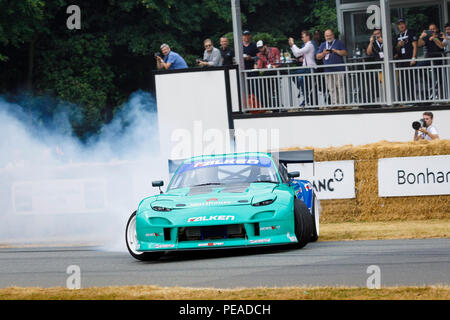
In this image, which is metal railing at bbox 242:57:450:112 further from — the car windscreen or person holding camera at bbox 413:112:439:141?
the car windscreen

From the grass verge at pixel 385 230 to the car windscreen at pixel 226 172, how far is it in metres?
1.50

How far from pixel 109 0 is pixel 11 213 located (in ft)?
61.7

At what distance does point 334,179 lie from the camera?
16078 millimetres

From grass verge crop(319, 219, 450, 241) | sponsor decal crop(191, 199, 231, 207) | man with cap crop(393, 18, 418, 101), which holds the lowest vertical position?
grass verge crop(319, 219, 450, 241)

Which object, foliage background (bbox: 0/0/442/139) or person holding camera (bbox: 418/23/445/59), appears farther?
foliage background (bbox: 0/0/442/139)

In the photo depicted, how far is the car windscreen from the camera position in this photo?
40.3 ft

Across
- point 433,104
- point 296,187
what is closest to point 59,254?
point 296,187

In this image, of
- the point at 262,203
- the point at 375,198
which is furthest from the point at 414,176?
the point at 262,203

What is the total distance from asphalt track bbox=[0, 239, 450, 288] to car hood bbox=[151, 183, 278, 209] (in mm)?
666

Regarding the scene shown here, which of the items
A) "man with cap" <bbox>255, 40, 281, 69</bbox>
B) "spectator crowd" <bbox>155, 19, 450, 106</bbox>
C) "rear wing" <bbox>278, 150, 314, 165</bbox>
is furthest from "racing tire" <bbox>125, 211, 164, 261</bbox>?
"man with cap" <bbox>255, 40, 281, 69</bbox>

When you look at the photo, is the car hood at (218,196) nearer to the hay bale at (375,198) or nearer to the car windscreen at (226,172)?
the car windscreen at (226,172)

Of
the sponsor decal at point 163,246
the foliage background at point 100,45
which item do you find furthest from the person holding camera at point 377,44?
the foliage background at point 100,45

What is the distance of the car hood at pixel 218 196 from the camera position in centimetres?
1091
